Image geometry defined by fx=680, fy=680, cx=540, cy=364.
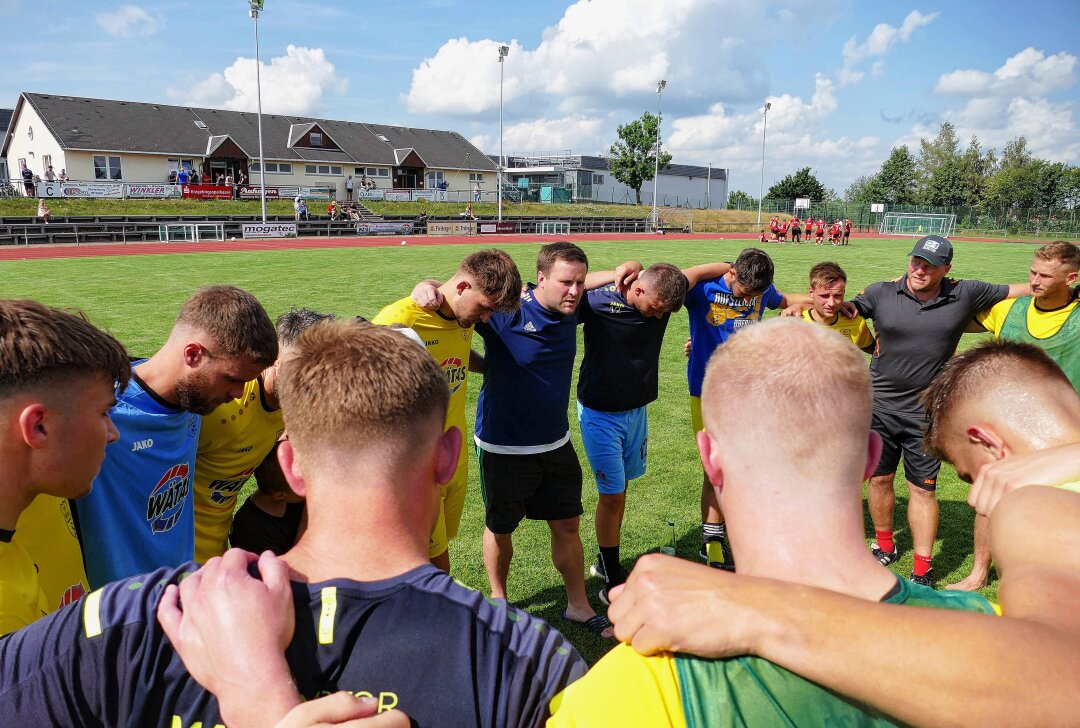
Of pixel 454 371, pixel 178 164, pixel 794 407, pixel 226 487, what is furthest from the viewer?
pixel 178 164

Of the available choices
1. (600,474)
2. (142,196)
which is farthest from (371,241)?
(600,474)

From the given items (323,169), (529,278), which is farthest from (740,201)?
(529,278)

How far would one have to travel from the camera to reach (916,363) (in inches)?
210

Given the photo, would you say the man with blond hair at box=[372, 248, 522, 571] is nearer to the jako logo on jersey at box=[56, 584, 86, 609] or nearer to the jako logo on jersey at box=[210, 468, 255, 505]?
the jako logo on jersey at box=[210, 468, 255, 505]

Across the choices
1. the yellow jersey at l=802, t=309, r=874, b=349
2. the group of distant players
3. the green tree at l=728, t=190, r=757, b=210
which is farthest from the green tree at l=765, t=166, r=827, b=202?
the yellow jersey at l=802, t=309, r=874, b=349

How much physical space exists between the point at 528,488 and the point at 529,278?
1652cm

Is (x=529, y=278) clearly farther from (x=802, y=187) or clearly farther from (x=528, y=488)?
(x=802, y=187)

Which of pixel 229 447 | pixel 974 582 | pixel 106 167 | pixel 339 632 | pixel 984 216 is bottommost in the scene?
pixel 974 582

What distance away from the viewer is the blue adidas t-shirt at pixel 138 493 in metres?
2.85

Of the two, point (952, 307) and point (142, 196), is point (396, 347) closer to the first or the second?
point (952, 307)

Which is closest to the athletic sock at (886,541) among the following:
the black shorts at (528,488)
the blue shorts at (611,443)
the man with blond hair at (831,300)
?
the man with blond hair at (831,300)

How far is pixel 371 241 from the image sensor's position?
116 feet

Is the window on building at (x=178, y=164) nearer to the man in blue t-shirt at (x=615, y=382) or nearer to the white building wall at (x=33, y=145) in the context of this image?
the white building wall at (x=33, y=145)

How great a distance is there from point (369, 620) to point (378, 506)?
0.77 feet
